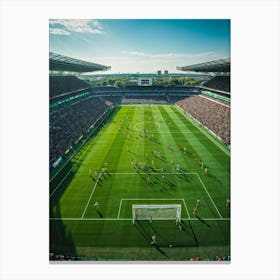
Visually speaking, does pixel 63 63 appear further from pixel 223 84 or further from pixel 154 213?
pixel 223 84

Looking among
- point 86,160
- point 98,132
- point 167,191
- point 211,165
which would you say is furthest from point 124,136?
point 167,191

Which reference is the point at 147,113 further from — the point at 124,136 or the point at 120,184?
the point at 120,184

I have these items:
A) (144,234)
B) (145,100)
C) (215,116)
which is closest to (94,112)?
(215,116)

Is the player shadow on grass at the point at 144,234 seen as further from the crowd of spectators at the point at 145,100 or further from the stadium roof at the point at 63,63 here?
the crowd of spectators at the point at 145,100

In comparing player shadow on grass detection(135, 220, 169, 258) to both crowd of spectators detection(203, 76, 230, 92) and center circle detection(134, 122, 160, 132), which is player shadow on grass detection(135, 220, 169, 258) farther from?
crowd of spectators detection(203, 76, 230, 92)

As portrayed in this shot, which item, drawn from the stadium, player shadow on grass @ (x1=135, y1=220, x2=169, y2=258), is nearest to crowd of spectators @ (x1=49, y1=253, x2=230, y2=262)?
the stadium
